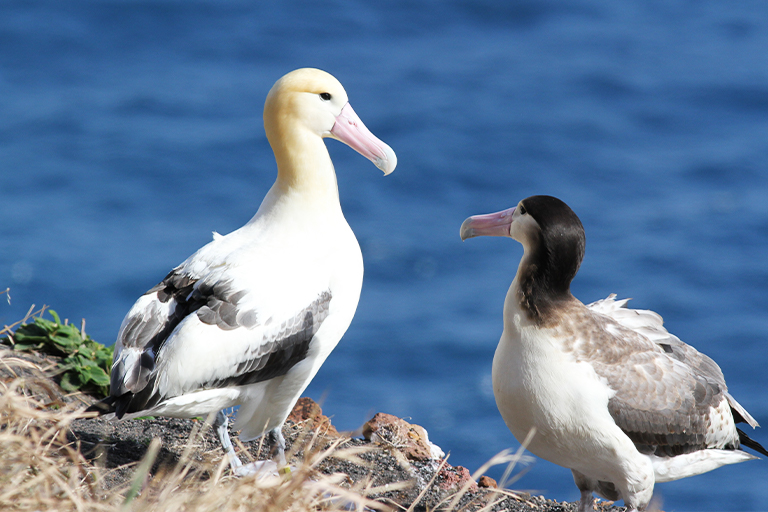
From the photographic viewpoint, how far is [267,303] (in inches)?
167

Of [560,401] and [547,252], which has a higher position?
[547,252]

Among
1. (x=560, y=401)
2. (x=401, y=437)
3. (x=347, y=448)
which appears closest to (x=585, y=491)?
(x=560, y=401)

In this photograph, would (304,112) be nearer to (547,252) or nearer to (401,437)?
(547,252)

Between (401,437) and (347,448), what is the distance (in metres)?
0.70

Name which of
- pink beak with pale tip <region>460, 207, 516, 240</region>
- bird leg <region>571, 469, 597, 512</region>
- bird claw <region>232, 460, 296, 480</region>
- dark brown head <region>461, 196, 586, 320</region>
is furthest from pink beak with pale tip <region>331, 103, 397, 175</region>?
bird leg <region>571, 469, 597, 512</region>

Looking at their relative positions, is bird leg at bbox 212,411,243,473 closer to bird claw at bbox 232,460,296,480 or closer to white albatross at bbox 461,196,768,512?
bird claw at bbox 232,460,296,480

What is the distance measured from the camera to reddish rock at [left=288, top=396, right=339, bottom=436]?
5.07 meters

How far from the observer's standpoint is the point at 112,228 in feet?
41.0

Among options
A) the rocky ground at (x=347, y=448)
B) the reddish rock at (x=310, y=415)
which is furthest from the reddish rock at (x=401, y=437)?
the reddish rock at (x=310, y=415)

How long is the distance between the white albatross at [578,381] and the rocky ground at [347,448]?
50 cm

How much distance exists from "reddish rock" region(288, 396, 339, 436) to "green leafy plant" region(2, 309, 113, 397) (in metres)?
1.09

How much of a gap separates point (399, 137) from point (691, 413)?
9.86 metres

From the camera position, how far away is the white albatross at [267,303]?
13.4 feet

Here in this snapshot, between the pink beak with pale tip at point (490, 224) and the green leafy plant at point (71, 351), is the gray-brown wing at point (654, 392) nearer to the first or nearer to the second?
the pink beak with pale tip at point (490, 224)
